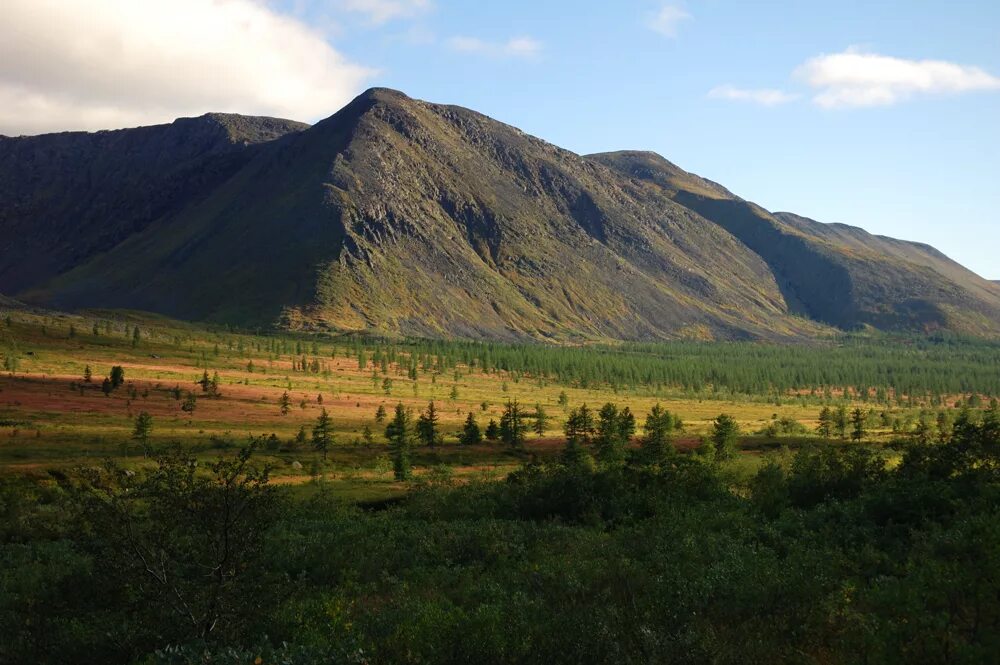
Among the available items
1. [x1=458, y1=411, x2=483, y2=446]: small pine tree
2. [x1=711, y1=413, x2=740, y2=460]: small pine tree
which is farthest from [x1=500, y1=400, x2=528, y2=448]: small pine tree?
[x1=711, y1=413, x2=740, y2=460]: small pine tree

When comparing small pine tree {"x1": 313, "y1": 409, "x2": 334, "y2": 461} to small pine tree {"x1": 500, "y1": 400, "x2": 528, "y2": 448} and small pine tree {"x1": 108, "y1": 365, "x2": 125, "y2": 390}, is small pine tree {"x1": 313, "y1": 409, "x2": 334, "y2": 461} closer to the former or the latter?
small pine tree {"x1": 500, "y1": 400, "x2": 528, "y2": 448}

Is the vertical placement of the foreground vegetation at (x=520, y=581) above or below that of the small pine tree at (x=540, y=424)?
above

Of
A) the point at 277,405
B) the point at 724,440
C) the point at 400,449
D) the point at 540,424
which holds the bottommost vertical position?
the point at 540,424

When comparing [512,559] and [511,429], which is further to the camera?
[511,429]

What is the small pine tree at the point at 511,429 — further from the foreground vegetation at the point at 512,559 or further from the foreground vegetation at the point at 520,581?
the foreground vegetation at the point at 520,581

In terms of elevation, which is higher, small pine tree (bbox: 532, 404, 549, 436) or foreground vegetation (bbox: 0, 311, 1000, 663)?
foreground vegetation (bbox: 0, 311, 1000, 663)

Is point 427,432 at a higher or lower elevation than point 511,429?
lower

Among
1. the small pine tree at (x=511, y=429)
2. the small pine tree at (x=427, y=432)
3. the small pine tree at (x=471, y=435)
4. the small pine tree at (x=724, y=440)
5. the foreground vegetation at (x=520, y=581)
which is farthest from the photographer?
the small pine tree at (x=471, y=435)

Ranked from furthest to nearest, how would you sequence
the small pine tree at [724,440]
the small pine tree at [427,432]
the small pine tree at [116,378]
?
1. the small pine tree at [116,378]
2. the small pine tree at [427,432]
3. the small pine tree at [724,440]

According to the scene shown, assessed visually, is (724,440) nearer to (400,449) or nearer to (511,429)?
(511,429)

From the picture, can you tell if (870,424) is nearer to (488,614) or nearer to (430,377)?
(430,377)

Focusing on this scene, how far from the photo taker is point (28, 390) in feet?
339

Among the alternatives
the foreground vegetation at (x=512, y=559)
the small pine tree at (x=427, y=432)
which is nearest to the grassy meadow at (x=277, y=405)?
the small pine tree at (x=427, y=432)

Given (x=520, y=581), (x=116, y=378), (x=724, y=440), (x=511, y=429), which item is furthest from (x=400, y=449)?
(x=116, y=378)
